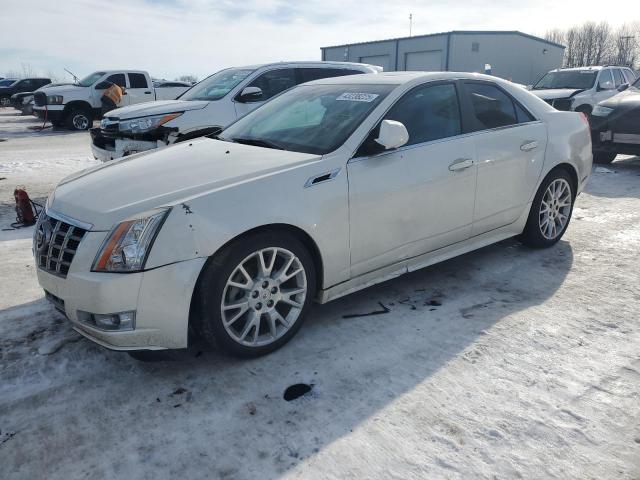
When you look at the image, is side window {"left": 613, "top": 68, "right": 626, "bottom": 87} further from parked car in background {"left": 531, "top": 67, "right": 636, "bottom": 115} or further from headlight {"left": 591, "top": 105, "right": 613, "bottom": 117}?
headlight {"left": 591, "top": 105, "right": 613, "bottom": 117}

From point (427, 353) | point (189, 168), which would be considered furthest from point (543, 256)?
point (189, 168)

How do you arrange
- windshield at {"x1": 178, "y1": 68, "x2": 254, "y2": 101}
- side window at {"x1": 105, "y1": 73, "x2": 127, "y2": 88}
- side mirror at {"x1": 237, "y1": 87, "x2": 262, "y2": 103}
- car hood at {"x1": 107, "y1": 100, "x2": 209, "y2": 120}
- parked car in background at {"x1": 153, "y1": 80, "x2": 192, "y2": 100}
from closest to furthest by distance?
1. car hood at {"x1": 107, "y1": 100, "x2": 209, "y2": 120}
2. side mirror at {"x1": 237, "y1": 87, "x2": 262, "y2": 103}
3. windshield at {"x1": 178, "y1": 68, "x2": 254, "y2": 101}
4. side window at {"x1": 105, "y1": 73, "x2": 127, "y2": 88}
5. parked car in background at {"x1": 153, "y1": 80, "x2": 192, "y2": 100}

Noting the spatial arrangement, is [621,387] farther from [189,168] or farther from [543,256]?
[189,168]

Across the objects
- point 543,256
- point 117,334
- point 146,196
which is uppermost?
point 146,196

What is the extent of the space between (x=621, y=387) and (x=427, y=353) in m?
1.04

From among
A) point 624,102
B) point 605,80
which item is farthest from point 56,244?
point 605,80

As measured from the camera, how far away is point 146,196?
291 centimetres

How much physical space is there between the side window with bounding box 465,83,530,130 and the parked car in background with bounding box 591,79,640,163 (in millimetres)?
5446

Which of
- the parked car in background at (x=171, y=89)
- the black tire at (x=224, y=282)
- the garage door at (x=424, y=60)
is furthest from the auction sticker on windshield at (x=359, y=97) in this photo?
the garage door at (x=424, y=60)

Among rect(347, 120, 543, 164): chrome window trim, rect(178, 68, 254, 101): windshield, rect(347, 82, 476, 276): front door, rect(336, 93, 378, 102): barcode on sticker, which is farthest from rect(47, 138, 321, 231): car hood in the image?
rect(178, 68, 254, 101): windshield

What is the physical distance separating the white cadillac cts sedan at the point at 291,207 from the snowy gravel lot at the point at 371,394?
0.30m

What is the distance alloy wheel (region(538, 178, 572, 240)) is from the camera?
4.76m

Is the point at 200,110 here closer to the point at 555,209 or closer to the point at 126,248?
the point at 555,209

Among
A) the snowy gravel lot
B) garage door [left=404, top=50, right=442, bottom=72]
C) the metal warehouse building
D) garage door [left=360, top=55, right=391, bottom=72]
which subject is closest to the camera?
the snowy gravel lot
